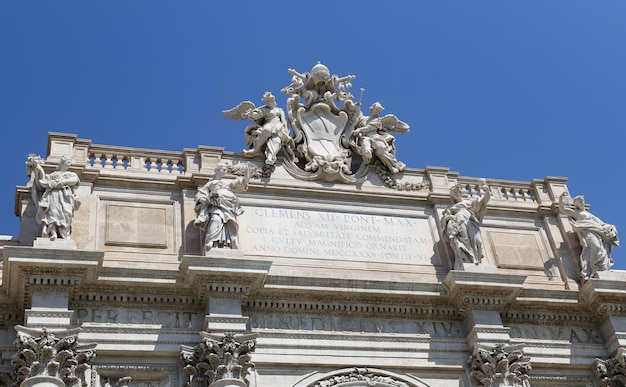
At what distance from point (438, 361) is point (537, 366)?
80.9 inches

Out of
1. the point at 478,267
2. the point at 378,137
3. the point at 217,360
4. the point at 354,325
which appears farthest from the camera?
the point at 378,137

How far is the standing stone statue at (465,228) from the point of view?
19562mm

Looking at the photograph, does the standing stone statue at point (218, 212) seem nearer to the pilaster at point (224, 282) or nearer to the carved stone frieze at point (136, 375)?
the pilaster at point (224, 282)

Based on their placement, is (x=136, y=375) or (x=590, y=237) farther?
(x=590, y=237)

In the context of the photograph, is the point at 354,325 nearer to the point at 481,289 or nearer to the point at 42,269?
the point at 481,289

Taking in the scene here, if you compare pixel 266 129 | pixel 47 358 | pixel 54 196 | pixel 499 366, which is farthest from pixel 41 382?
pixel 499 366

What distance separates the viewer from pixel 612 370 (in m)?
18.7

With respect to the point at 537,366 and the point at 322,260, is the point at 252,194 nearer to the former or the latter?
the point at 322,260

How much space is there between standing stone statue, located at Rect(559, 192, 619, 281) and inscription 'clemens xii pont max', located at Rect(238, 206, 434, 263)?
10.6 ft

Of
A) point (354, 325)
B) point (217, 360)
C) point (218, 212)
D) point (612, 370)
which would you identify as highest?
point (218, 212)

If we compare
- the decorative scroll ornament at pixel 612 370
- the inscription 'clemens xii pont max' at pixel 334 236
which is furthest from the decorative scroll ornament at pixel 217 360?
the decorative scroll ornament at pixel 612 370

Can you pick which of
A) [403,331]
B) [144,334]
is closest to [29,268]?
[144,334]

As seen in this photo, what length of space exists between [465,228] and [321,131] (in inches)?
154

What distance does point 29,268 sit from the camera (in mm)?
16406
